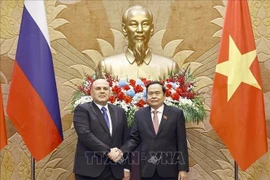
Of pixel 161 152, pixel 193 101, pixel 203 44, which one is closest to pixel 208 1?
pixel 203 44

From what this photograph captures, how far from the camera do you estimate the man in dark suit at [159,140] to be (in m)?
3.76

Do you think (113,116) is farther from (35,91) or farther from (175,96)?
(175,96)

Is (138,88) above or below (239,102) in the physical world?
above

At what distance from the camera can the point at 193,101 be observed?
15.2ft

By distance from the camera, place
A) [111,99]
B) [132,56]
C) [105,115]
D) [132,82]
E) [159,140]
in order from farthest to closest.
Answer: [132,56] < [132,82] < [111,99] < [105,115] < [159,140]

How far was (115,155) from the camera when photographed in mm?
A: 3688

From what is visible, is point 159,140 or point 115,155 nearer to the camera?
point 115,155

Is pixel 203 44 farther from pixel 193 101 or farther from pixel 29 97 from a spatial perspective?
pixel 29 97

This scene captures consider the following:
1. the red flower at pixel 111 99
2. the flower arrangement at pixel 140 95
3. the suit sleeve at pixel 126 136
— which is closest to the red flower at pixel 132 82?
the flower arrangement at pixel 140 95

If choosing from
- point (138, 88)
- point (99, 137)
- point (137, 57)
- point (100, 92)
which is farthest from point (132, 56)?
point (99, 137)

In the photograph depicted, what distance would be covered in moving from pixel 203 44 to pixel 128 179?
2.02 meters

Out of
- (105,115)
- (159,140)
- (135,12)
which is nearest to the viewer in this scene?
(159,140)

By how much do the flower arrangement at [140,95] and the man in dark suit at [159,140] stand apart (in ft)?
1.40

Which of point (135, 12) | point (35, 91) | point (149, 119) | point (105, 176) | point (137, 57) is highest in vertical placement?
point (135, 12)
